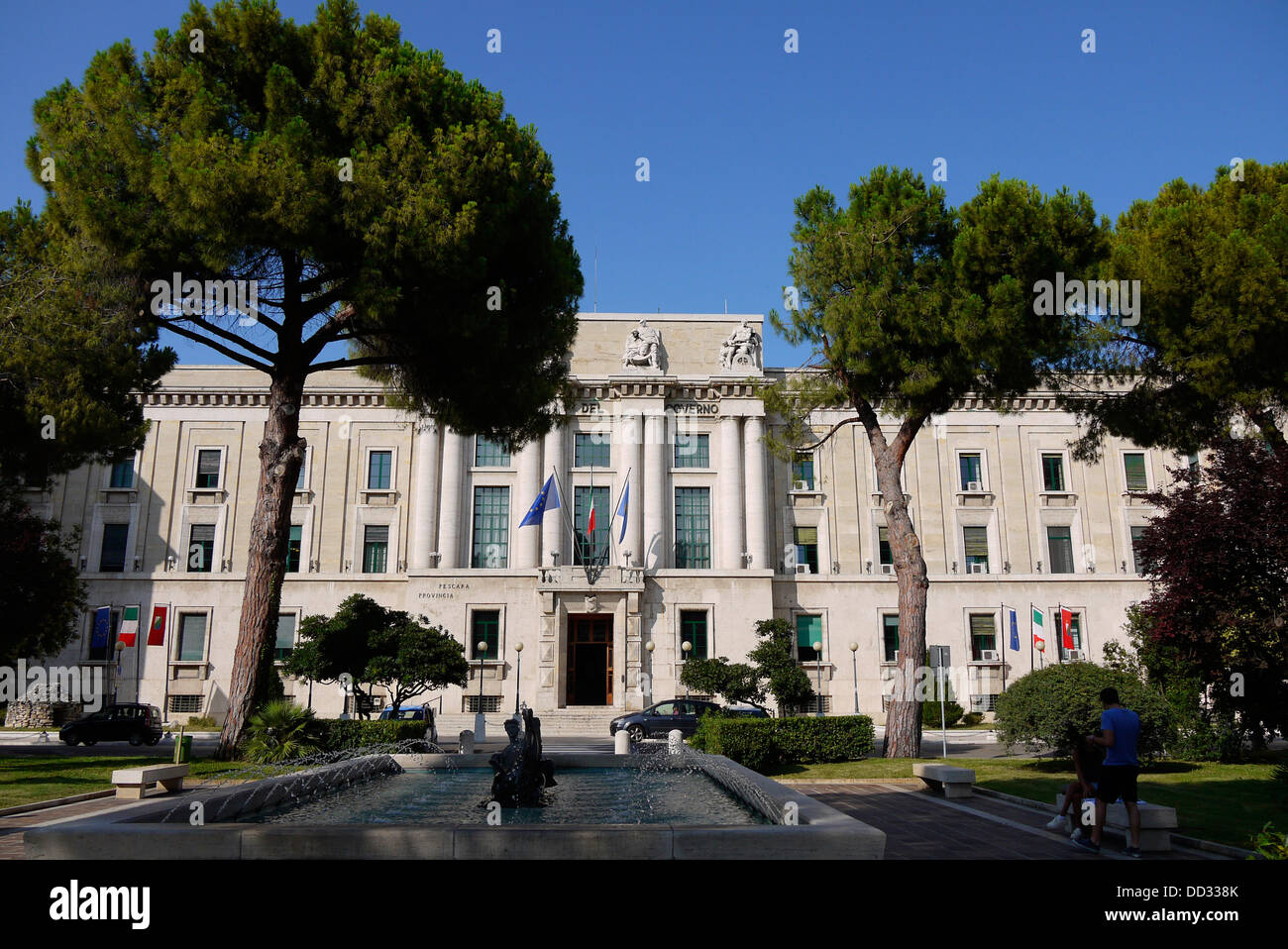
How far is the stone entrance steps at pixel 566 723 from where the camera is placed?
1209 inches

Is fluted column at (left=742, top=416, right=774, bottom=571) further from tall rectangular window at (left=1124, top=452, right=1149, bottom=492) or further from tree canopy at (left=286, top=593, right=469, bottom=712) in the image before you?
tall rectangular window at (left=1124, top=452, right=1149, bottom=492)

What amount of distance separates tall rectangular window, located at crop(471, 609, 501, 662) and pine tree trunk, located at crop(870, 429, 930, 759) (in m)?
18.9

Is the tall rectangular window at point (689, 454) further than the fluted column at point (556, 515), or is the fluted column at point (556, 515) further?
the tall rectangular window at point (689, 454)

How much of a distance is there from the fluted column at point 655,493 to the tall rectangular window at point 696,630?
2.17 meters

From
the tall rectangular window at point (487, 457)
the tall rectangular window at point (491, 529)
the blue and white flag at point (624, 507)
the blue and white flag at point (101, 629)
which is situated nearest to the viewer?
the blue and white flag at point (101, 629)

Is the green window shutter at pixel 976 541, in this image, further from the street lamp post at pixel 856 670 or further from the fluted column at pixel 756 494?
the fluted column at pixel 756 494

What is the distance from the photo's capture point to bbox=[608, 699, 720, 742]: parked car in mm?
23375

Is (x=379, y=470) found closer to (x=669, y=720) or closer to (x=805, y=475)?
(x=805, y=475)

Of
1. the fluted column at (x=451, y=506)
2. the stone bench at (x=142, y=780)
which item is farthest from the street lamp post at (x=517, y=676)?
the stone bench at (x=142, y=780)

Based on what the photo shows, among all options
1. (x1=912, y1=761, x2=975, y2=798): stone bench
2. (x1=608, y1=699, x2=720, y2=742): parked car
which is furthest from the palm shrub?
(x1=608, y1=699, x2=720, y2=742): parked car

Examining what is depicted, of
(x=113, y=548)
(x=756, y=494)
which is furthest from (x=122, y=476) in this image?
(x=756, y=494)

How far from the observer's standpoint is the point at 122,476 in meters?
35.8
